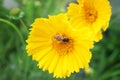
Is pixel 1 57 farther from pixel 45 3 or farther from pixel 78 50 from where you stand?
pixel 78 50

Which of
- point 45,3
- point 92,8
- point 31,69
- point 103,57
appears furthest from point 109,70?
point 92,8

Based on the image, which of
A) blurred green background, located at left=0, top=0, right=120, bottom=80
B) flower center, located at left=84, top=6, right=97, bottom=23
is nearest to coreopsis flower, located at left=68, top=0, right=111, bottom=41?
flower center, located at left=84, top=6, right=97, bottom=23

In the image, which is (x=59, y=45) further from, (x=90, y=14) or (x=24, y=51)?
(x=24, y=51)

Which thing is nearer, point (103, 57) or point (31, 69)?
point (31, 69)

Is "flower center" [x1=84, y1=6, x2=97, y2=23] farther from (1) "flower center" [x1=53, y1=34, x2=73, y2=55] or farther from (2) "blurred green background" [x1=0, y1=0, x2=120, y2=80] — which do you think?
(2) "blurred green background" [x1=0, y1=0, x2=120, y2=80]

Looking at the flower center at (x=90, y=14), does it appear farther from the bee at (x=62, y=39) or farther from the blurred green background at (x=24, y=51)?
the blurred green background at (x=24, y=51)

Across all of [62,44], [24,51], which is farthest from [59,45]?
[24,51]
